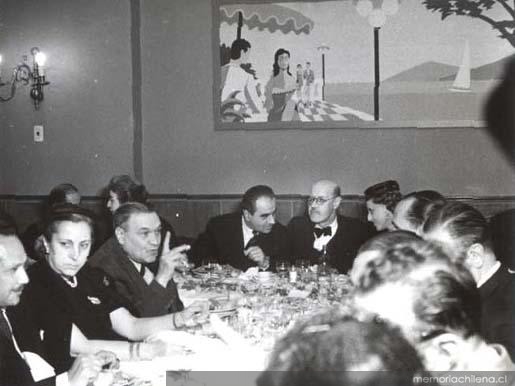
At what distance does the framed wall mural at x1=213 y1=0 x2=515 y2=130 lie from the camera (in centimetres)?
523

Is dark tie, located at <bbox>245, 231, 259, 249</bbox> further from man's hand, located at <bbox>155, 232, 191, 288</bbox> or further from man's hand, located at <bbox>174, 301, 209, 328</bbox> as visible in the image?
man's hand, located at <bbox>174, 301, 209, 328</bbox>

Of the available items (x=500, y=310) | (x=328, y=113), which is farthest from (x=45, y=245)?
(x=328, y=113)

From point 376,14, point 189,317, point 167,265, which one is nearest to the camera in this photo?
point 189,317

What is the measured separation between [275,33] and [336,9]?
536 mm

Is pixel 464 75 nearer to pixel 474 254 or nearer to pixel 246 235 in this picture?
pixel 246 235

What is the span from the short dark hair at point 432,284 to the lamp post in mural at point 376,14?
427 cm

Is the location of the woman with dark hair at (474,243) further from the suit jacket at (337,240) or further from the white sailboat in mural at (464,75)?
the white sailboat in mural at (464,75)

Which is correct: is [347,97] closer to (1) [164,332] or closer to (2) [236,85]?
(2) [236,85]

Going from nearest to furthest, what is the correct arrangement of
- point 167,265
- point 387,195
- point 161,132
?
point 167,265 < point 387,195 < point 161,132

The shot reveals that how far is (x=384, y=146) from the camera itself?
18.0ft

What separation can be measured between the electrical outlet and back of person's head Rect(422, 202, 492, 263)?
454cm

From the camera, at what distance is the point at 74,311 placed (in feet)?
8.61

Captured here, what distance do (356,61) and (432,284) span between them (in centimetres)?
443

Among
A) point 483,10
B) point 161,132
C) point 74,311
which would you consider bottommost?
point 74,311
